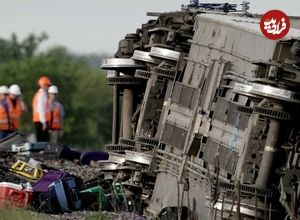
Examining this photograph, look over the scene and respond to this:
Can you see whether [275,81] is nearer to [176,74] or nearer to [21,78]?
[176,74]

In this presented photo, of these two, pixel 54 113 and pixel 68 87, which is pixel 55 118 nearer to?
pixel 54 113

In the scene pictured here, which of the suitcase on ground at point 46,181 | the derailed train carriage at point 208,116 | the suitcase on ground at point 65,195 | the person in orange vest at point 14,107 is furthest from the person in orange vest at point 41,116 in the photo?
the suitcase on ground at point 65,195

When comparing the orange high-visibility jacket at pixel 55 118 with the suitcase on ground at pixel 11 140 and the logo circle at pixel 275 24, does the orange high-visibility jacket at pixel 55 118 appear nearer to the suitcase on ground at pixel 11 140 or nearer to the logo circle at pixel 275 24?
the suitcase on ground at pixel 11 140

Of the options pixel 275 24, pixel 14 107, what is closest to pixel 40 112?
pixel 14 107

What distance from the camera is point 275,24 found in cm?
1303

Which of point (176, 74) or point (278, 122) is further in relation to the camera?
point (176, 74)

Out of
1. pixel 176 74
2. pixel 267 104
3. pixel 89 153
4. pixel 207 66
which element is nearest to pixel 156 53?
pixel 176 74

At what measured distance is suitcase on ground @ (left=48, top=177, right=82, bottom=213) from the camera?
17.9m

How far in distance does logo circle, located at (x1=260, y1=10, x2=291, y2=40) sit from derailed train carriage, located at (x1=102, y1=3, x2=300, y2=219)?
356 mm

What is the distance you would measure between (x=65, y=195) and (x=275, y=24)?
5.80 meters

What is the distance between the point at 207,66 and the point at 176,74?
1428 millimetres

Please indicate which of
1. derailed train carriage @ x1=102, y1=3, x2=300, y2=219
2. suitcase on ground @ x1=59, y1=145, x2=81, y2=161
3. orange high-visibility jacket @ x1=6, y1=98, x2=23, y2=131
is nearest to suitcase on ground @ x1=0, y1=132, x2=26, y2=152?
suitcase on ground @ x1=59, y1=145, x2=81, y2=161

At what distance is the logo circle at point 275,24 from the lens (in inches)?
505

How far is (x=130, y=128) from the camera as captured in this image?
19906 mm
